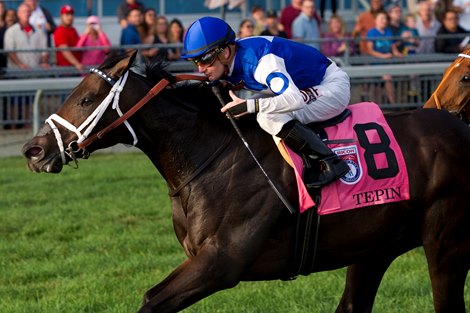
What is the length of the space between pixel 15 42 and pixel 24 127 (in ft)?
4.78

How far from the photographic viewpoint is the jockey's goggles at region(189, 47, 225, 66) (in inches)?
248

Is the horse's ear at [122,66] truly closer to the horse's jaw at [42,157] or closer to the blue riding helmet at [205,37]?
the blue riding helmet at [205,37]

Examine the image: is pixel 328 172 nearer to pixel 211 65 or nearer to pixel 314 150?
pixel 314 150

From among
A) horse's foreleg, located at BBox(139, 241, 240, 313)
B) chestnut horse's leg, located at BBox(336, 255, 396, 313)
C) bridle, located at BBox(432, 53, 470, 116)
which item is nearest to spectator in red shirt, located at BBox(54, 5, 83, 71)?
bridle, located at BBox(432, 53, 470, 116)

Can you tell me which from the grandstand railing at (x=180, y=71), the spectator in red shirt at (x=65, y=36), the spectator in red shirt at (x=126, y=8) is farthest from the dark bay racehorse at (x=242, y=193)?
the spectator in red shirt at (x=126, y=8)

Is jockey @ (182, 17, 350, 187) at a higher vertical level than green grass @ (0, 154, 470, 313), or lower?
higher

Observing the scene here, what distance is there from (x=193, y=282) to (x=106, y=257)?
370cm

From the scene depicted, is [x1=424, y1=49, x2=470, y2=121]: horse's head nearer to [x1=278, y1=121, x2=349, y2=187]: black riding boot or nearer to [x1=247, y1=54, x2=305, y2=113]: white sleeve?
[x1=278, y1=121, x2=349, y2=187]: black riding boot

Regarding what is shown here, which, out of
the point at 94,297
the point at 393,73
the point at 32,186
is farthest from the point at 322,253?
the point at 393,73

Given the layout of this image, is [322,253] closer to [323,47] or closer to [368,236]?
[368,236]

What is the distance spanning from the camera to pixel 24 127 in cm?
1593

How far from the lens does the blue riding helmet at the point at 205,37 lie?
6.28m

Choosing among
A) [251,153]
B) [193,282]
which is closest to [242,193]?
[251,153]

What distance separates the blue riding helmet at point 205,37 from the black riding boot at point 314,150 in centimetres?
60
